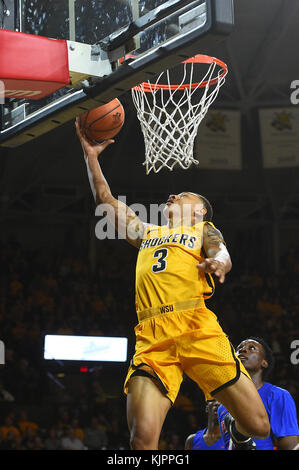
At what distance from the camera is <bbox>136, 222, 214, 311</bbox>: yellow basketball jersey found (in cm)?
393

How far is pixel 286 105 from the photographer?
13375 millimetres

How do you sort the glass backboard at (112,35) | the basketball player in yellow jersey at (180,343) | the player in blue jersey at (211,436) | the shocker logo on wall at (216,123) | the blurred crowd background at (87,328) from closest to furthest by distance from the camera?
the glass backboard at (112,35) → the basketball player in yellow jersey at (180,343) → the player in blue jersey at (211,436) → the blurred crowd background at (87,328) → the shocker logo on wall at (216,123)

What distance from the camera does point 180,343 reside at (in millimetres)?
3770

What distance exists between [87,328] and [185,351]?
348 inches

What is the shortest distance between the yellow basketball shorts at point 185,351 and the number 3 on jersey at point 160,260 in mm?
248

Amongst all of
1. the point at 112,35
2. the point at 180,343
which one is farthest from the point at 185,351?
the point at 112,35

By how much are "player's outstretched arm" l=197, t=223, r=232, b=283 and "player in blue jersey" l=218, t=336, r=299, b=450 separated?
1102 millimetres

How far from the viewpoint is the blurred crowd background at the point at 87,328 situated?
1037cm

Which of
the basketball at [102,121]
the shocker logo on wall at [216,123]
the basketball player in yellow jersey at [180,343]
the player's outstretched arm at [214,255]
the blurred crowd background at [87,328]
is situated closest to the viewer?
the player's outstretched arm at [214,255]

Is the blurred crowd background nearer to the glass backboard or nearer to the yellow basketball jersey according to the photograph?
the yellow basketball jersey

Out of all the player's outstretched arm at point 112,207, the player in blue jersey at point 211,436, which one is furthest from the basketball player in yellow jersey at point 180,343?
the player in blue jersey at point 211,436

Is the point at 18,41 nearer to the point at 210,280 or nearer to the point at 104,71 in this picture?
the point at 104,71

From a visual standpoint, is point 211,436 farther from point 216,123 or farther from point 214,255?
point 216,123

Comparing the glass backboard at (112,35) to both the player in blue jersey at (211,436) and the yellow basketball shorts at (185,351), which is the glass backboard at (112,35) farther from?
the player in blue jersey at (211,436)
